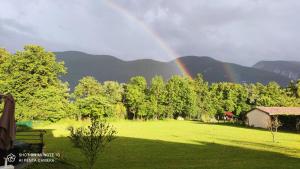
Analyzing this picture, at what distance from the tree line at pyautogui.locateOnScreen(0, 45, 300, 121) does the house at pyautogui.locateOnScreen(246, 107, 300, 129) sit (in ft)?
44.1

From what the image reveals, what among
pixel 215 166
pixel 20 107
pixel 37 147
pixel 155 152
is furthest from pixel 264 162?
pixel 20 107

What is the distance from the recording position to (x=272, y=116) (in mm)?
71250

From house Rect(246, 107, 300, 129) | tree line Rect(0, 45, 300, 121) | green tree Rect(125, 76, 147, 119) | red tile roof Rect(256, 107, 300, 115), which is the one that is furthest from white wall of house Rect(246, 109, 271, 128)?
green tree Rect(125, 76, 147, 119)

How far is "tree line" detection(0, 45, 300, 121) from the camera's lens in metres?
66.1

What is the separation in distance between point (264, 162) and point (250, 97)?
9201 cm

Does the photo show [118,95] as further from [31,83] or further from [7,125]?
[7,125]

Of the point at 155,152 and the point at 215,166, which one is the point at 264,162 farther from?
the point at 155,152

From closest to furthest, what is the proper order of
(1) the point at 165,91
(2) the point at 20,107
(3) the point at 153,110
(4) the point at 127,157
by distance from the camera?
(4) the point at 127,157 < (2) the point at 20,107 < (3) the point at 153,110 < (1) the point at 165,91

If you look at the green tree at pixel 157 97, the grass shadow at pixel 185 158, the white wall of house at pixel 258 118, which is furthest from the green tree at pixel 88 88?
the grass shadow at pixel 185 158

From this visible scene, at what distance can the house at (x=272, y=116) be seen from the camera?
68.4 metres

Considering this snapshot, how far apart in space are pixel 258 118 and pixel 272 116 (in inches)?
205

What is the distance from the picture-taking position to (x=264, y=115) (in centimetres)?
7331

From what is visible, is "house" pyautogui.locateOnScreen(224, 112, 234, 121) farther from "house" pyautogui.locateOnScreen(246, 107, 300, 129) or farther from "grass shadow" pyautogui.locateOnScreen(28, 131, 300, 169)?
"grass shadow" pyautogui.locateOnScreen(28, 131, 300, 169)

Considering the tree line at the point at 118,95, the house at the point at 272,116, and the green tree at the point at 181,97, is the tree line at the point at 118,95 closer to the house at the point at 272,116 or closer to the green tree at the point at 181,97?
the green tree at the point at 181,97
